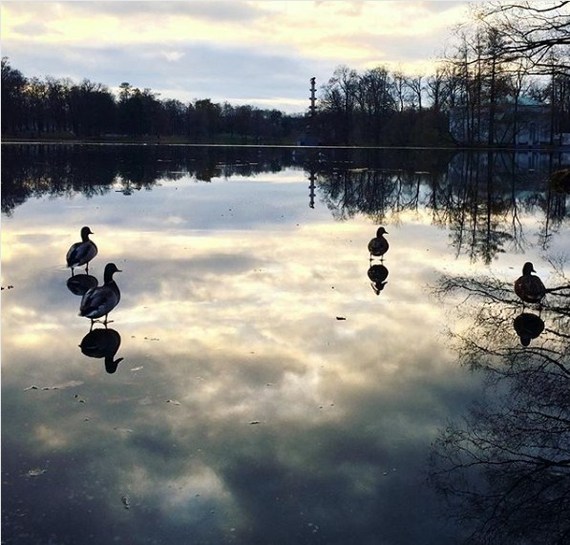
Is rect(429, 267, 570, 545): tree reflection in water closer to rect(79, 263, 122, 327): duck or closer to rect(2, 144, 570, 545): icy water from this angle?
rect(2, 144, 570, 545): icy water

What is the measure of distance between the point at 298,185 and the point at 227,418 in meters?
23.5

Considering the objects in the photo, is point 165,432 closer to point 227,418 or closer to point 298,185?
point 227,418

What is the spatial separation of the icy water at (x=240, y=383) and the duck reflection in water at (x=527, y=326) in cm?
17

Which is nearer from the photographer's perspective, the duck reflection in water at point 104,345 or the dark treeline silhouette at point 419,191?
the duck reflection in water at point 104,345

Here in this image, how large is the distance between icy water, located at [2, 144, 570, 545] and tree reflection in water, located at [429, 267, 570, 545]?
0.38 ft

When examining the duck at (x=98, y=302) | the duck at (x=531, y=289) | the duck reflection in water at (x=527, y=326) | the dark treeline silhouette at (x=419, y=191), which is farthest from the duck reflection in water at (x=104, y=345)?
the dark treeline silhouette at (x=419, y=191)

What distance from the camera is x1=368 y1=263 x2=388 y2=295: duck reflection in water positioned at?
33.6ft

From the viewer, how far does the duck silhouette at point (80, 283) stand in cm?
977

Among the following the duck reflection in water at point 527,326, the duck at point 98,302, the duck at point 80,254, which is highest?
the duck at point 80,254

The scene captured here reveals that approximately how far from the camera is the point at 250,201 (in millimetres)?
21594

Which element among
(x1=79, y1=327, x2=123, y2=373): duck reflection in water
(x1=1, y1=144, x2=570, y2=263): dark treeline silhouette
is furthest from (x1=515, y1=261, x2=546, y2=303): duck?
(x1=79, y1=327, x2=123, y2=373): duck reflection in water

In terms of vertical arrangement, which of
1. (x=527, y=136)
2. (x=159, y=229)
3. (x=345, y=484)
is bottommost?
(x=345, y=484)

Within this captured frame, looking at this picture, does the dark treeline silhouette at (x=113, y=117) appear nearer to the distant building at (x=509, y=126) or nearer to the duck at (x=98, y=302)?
the distant building at (x=509, y=126)

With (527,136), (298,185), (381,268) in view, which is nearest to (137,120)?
(527,136)
